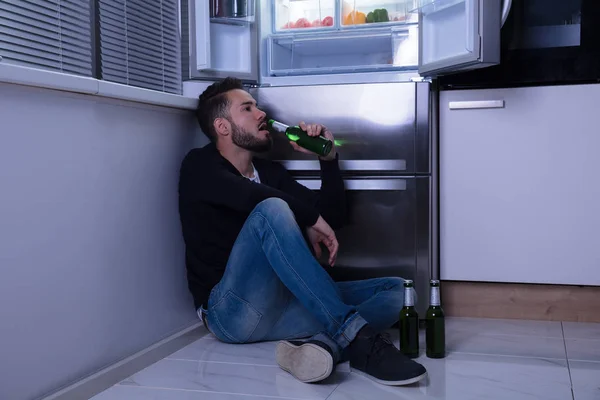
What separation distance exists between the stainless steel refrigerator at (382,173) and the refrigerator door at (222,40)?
27cm

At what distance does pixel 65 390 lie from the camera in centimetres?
156

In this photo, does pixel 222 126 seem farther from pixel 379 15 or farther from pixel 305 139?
pixel 379 15

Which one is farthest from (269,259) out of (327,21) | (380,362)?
(327,21)

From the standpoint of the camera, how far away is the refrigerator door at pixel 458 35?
2.12 m

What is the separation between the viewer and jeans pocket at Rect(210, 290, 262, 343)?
6.54ft

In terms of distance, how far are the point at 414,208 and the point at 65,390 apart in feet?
4.05

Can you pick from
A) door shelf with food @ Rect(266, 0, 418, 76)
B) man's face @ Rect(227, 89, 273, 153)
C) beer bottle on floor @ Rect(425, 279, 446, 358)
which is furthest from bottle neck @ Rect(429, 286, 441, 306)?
door shelf with food @ Rect(266, 0, 418, 76)

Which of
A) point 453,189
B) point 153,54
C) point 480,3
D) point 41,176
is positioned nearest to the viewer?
point 41,176

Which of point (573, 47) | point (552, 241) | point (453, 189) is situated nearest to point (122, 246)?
point (453, 189)

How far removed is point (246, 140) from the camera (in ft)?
7.29

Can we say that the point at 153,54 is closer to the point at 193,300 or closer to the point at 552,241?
the point at 193,300

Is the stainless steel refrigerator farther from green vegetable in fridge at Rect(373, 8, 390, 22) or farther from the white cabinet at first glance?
green vegetable in fridge at Rect(373, 8, 390, 22)

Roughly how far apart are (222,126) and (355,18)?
92 centimetres

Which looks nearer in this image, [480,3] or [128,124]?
[128,124]
